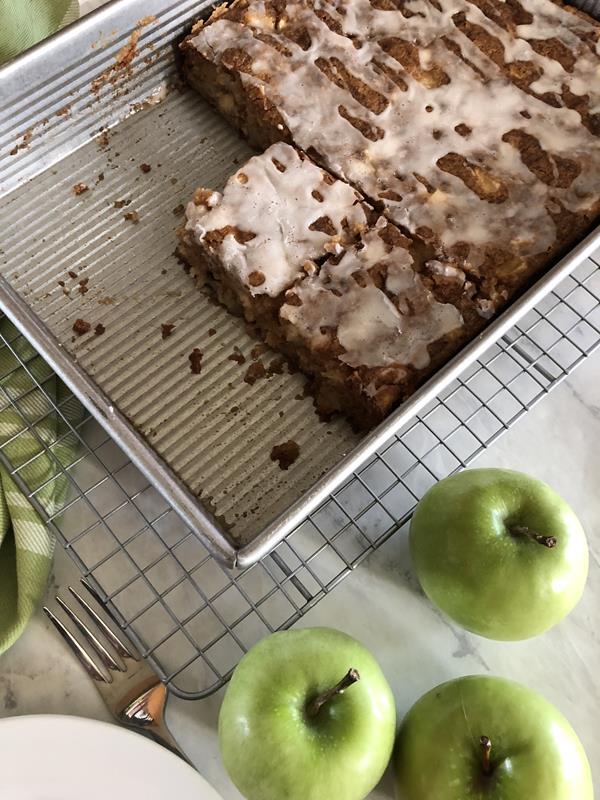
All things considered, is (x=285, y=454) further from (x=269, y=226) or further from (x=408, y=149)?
(x=408, y=149)

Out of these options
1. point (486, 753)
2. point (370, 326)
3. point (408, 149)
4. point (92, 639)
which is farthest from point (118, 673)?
point (408, 149)

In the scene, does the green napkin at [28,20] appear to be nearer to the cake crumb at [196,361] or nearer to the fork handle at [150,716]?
the cake crumb at [196,361]

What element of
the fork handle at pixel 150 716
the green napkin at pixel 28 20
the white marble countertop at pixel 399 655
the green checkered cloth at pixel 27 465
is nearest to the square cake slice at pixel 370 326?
the white marble countertop at pixel 399 655

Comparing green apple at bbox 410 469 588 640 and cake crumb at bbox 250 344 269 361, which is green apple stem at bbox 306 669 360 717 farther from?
cake crumb at bbox 250 344 269 361

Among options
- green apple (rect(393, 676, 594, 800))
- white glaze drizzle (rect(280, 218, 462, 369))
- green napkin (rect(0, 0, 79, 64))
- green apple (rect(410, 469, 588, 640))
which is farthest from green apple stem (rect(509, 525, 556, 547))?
green napkin (rect(0, 0, 79, 64))

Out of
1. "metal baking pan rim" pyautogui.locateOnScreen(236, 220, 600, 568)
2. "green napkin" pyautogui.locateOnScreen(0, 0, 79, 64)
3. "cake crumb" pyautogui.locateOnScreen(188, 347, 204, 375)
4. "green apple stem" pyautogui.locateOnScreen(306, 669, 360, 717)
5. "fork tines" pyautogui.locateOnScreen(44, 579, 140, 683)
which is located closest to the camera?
"green apple stem" pyautogui.locateOnScreen(306, 669, 360, 717)

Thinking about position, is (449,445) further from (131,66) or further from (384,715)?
(131,66)
